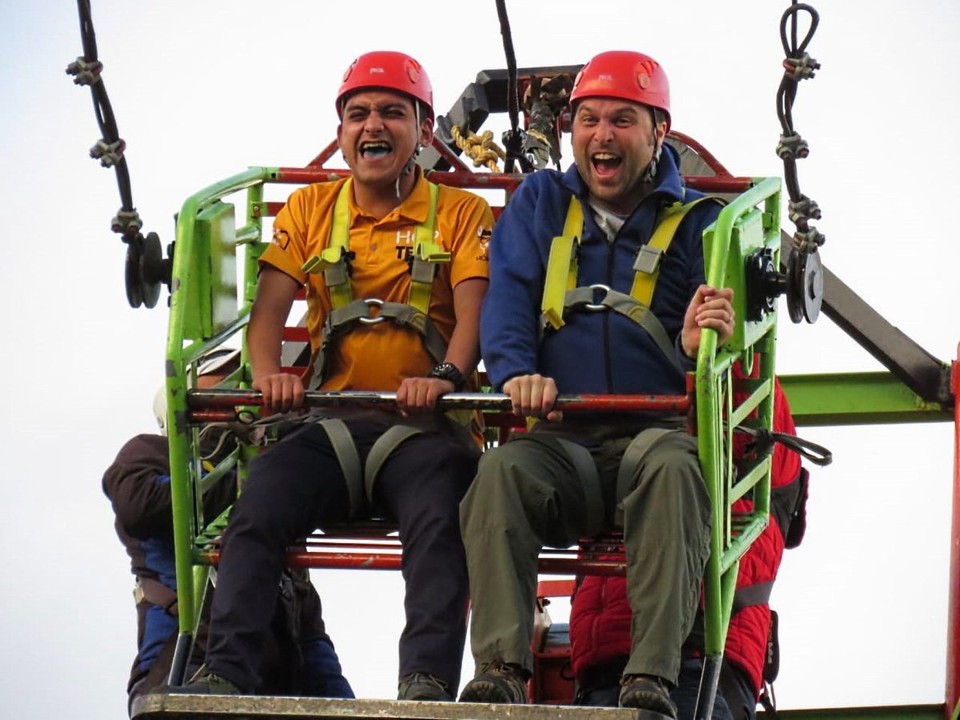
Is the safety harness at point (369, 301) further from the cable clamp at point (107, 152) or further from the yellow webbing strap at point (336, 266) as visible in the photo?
the cable clamp at point (107, 152)

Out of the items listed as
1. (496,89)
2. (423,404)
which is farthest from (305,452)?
(496,89)

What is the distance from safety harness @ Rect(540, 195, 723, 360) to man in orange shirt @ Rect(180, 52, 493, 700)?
0.95 ft

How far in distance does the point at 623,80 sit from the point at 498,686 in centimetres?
197

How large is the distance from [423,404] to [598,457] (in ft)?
1.65

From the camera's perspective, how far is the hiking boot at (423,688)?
267 inches

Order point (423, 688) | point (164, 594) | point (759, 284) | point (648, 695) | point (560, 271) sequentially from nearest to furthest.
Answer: point (648, 695), point (423, 688), point (759, 284), point (560, 271), point (164, 594)

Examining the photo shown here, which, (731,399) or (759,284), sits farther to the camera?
(759,284)

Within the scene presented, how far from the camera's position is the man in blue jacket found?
6805 millimetres

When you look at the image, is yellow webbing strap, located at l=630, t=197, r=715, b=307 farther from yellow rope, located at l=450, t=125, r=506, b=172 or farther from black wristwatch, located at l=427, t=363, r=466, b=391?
yellow rope, located at l=450, t=125, r=506, b=172

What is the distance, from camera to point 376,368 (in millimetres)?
7730

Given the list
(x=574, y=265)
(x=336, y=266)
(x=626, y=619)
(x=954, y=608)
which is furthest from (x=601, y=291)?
(x=954, y=608)

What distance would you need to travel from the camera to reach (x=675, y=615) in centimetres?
674

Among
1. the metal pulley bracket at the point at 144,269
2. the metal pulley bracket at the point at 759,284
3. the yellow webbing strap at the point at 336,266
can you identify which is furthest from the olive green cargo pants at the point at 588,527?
the metal pulley bracket at the point at 144,269

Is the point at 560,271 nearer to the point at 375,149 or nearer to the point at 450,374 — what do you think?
the point at 450,374
